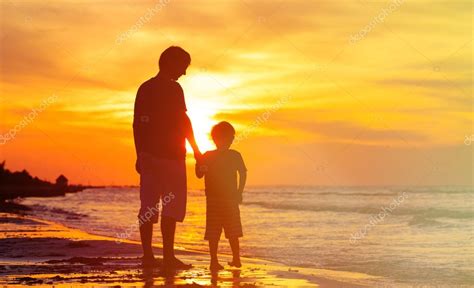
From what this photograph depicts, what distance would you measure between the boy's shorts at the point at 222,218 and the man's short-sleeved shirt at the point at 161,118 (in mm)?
1235

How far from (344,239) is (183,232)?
4032mm

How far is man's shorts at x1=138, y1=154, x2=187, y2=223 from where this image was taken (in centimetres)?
723

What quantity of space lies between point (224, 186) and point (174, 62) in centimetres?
176

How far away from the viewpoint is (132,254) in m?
9.86

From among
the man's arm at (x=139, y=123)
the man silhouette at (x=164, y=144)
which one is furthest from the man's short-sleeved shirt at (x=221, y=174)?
the man's arm at (x=139, y=123)

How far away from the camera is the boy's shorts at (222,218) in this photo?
843cm

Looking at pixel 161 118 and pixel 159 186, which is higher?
pixel 161 118

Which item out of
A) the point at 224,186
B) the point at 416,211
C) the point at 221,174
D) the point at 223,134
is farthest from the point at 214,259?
the point at 416,211

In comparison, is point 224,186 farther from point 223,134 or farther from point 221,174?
point 223,134

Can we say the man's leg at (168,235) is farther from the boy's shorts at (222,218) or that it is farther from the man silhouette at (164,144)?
the boy's shorts at (222,218)

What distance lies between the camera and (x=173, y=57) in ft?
24.0

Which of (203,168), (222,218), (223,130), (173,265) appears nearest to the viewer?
(173,265)

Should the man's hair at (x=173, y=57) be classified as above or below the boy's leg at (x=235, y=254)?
above

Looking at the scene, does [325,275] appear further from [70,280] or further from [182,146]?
[70,280]
